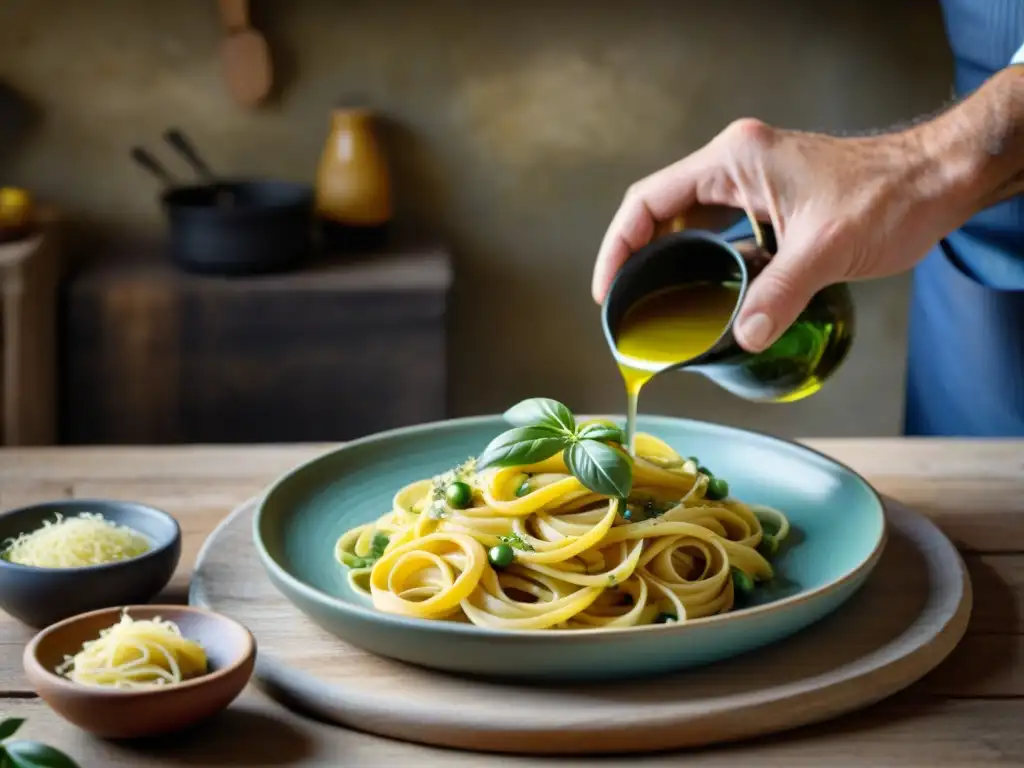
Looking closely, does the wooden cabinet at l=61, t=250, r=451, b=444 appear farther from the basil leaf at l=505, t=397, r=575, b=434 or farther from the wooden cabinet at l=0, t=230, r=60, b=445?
the basil leaf at l=505, t=397, r=575, b=434

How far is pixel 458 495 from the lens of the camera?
56.8 inches

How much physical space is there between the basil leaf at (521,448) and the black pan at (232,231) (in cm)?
214

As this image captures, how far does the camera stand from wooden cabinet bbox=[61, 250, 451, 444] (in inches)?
136

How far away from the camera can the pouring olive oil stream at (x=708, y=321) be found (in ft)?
4.96

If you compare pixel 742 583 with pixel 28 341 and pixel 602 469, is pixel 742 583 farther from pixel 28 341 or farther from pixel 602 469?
pixel 28 341

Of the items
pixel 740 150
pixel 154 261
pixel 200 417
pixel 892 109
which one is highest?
pixel 740 150

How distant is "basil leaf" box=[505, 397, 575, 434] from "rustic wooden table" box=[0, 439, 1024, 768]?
1.34ft

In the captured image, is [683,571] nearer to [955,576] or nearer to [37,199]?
[955,576]

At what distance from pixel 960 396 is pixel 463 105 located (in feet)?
6.51

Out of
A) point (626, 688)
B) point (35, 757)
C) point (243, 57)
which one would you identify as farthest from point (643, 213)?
point (243, 57)

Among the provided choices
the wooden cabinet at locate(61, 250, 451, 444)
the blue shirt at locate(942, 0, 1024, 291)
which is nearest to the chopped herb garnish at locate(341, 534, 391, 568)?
the blue shirt at locate(942, 0, 1024, 291)

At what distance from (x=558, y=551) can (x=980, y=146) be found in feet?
2.49

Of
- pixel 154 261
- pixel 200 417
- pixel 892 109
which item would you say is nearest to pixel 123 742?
pixel 200 417

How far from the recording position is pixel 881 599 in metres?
1.37
